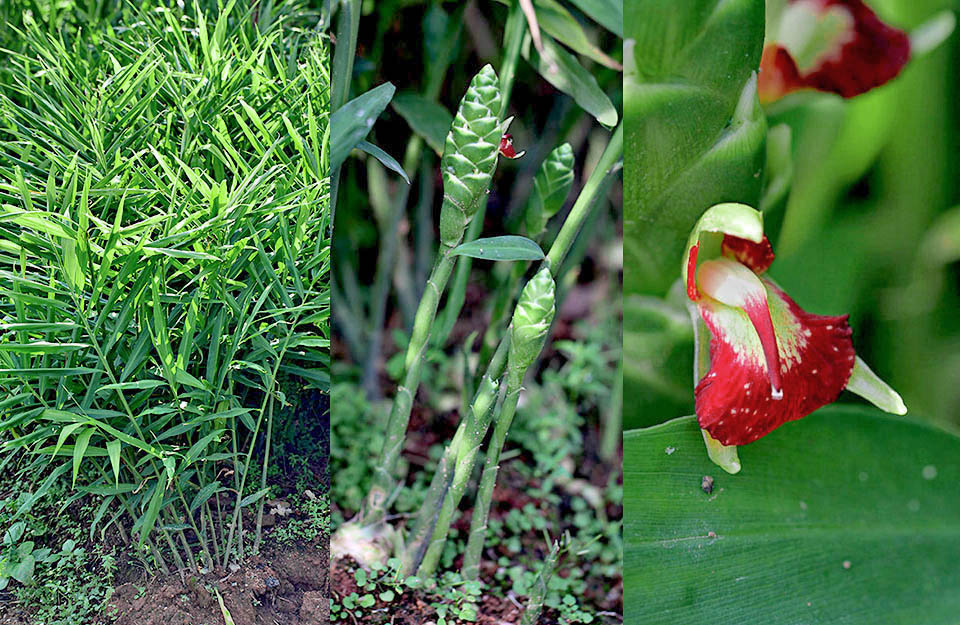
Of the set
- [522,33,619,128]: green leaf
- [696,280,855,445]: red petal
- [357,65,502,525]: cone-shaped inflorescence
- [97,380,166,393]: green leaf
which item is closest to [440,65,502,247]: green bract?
[357,65,502,525]: cone-shaped inflorescence

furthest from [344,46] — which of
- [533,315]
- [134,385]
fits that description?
[134,385]

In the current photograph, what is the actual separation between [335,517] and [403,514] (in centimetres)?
12

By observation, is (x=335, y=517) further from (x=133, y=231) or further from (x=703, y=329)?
(x=703, y=329)

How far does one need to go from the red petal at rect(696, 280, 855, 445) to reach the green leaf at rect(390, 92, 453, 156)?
0.48m

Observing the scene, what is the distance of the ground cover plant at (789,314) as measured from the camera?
106cm

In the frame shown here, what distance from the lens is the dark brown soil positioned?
3.81ft

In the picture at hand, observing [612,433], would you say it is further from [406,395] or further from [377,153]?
[377,153]

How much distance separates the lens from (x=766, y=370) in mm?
1049

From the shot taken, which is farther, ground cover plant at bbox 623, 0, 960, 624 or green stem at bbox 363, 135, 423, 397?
green stem at bbox 363, 135, 423, 397

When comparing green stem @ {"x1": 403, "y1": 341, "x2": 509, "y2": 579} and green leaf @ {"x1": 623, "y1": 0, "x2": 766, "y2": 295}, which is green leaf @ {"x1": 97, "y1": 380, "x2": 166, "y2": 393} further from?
green leaf @ {"x1": 623, "y1": 0, "x2": 766, "y2": 295}

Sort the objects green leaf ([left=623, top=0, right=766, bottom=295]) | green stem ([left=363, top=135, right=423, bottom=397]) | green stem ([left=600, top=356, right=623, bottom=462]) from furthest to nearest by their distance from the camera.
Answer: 1. green stem ([left=600, top=356, right=623, bottom=462])
2. green stem ([left=363, top=135, right=423, bottom=397])
3. green leaf ([left=623, top=0, right=766, bottom=295])

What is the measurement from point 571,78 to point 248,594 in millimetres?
965

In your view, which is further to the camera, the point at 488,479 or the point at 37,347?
the point at 488,479

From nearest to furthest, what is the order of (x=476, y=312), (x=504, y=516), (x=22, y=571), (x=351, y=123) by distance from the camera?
(x=351, y=123) → (x=22, y=571) → (x=504, y=516) → (x=476, y=312)
